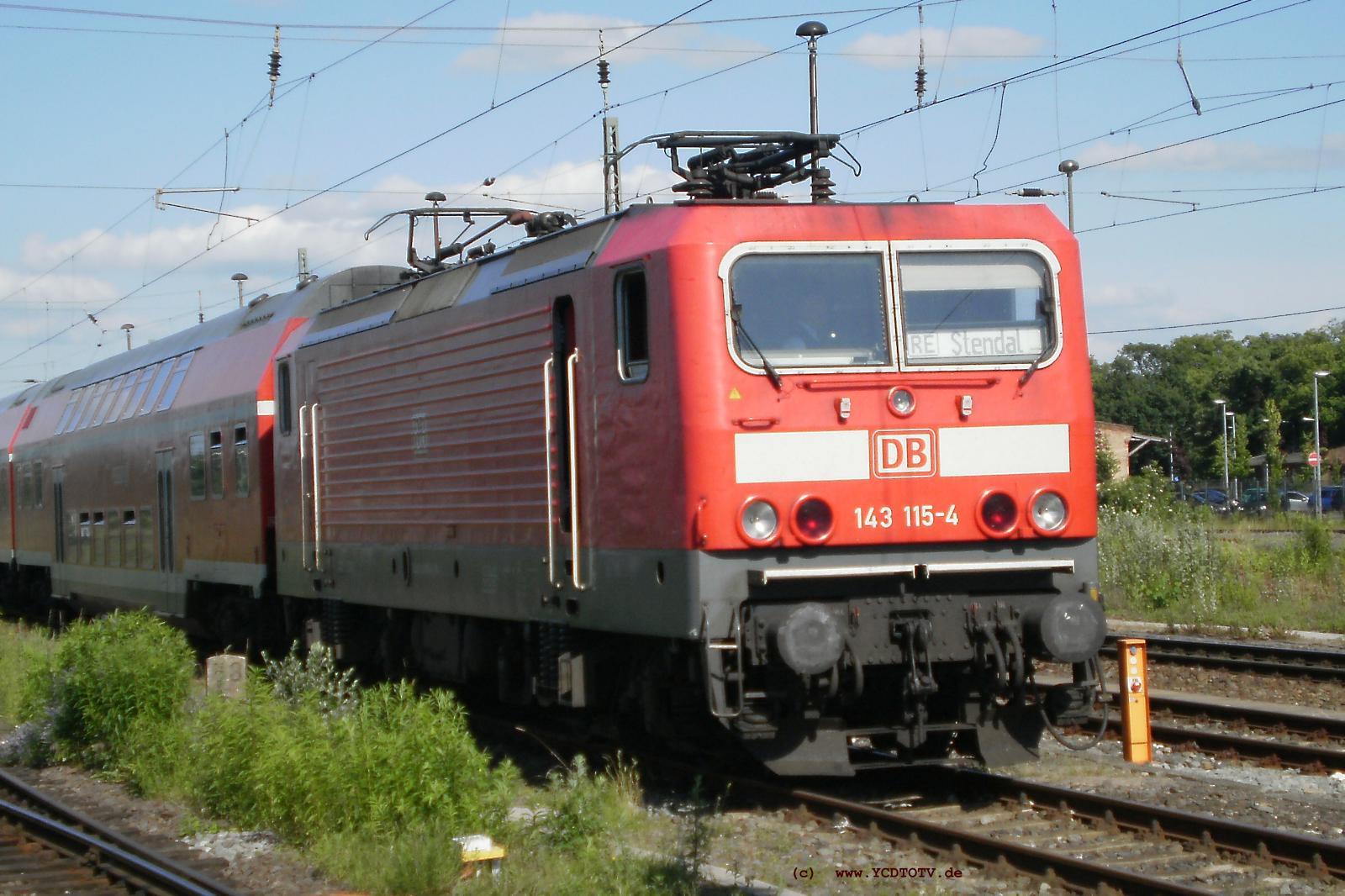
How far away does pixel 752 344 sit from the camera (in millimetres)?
8359

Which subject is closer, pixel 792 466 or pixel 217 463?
pixel 792 466

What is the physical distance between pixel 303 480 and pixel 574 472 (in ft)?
16.8

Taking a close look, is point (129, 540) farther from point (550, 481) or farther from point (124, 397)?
point (550, 481)

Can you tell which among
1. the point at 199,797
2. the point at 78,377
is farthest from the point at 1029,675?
the point at 78,377

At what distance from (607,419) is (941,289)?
6.59 feet

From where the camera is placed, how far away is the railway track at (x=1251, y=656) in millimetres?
13664

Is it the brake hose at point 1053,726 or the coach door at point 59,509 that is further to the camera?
A: the coach door at point 59,509

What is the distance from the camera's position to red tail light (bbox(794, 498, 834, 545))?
27.0 feet

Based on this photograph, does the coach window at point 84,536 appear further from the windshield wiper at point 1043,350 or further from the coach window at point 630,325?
the windshield wiper at point 1043,350

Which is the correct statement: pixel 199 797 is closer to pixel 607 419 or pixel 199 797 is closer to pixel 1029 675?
pixel 607 419

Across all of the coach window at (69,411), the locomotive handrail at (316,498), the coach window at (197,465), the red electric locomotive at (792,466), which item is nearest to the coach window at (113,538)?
the coach window at (69,411)

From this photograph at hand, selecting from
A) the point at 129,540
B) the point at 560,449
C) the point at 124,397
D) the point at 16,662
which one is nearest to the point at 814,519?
the point at 560,449

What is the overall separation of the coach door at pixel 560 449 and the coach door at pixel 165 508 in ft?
32.1

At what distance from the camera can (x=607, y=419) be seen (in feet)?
29.5
